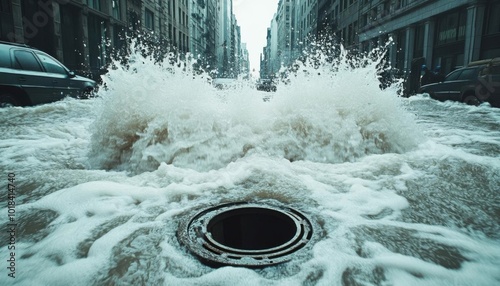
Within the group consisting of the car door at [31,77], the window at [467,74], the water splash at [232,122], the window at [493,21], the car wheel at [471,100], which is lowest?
the water splash at [232,122]

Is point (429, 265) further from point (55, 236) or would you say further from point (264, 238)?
point (55, 236)

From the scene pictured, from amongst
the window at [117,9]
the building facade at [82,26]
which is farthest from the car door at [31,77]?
the window at [117,9]

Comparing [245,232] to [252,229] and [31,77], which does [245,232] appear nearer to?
[252,229]

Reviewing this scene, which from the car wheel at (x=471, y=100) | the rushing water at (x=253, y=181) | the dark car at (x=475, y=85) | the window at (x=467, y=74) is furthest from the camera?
the window at (x=467, y=74)

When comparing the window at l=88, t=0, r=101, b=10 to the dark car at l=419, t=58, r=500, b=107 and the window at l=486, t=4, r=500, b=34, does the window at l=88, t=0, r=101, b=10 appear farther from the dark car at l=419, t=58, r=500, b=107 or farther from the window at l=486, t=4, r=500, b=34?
the window at l=486, t=4, r=500, b=34

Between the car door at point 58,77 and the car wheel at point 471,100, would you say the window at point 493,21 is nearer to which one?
the car wheel at point 471,100

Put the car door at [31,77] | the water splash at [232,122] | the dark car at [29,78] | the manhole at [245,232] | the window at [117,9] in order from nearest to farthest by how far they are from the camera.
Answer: the manhole at [245,232], the water splash at [232,122], the dark car at [29,78], the car door at [31,77], the window at [117,9]

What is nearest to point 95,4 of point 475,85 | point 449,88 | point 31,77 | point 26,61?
point 26,61
